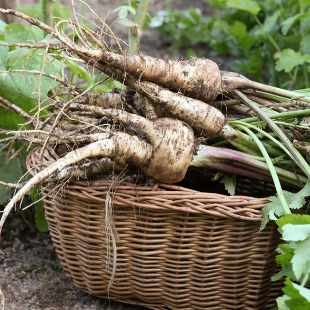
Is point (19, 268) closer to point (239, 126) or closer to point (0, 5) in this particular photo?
point (239, 126)

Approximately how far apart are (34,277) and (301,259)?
1.07 m

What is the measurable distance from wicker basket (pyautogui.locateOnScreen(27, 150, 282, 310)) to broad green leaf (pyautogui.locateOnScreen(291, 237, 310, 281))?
185mm

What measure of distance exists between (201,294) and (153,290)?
159 millimetres

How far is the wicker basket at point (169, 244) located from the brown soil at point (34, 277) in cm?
13

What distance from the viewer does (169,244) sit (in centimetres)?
129

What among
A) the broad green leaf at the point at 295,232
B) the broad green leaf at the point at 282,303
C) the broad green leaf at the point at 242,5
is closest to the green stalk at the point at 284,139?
the broad green leaf at the point at 295,232

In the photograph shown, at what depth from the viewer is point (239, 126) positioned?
1.52 metres

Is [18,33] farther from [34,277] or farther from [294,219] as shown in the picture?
[294,219]

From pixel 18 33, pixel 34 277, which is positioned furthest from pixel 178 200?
pixel 18 33

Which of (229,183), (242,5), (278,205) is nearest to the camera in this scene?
(278,205)

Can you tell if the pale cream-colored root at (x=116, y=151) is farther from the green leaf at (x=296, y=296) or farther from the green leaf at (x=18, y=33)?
the green leaf at (x=18, y=33)

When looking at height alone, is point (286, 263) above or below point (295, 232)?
below

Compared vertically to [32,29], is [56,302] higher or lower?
lower

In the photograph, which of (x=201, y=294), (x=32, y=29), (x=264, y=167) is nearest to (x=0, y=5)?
(x=32, y=29)
